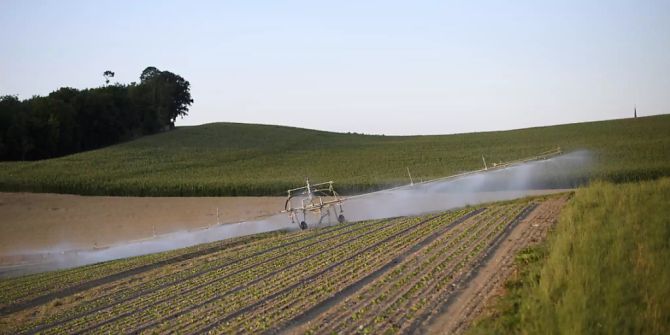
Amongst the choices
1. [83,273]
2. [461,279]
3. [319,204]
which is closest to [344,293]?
[461,279]

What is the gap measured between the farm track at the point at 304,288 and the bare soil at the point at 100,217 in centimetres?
1105

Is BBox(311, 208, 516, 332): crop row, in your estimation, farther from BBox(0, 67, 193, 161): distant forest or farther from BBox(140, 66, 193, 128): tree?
BBox(140, 66, 193, 128): tree

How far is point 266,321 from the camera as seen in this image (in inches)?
505

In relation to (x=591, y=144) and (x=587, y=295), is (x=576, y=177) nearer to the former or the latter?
(x=591, y=144)

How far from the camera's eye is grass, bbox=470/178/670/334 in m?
9.12

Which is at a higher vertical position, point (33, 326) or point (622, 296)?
point (622, 296)

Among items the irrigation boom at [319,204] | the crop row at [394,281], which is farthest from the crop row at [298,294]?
the irrigation boom at [319,204]

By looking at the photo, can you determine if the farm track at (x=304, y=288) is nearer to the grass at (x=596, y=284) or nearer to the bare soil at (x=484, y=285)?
the bare soil at (x=484, y=285)

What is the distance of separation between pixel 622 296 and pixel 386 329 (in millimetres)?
3867

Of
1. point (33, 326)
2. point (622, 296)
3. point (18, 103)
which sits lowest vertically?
point (33, 326)

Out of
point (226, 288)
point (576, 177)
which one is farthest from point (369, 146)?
point (226, 288)

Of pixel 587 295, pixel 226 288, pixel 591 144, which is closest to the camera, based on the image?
pixel 587 295

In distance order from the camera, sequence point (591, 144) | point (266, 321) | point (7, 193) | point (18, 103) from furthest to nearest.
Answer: point (18, 103) → point (591, 144) → point (7, 193) → point (266, 321)

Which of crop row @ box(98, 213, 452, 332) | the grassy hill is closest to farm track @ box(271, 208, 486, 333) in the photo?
crop row @ box(98, 213, 452, 332)
